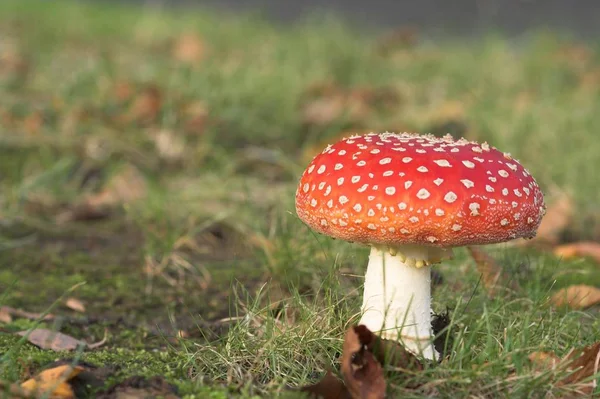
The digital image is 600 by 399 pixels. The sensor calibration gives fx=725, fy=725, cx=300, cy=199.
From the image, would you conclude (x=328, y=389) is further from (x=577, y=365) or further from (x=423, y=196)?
(x=577, y=365)

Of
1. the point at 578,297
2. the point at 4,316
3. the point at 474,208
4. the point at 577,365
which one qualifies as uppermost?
the point at 474,208

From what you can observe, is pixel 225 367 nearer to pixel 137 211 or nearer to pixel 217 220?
pixel 217 220

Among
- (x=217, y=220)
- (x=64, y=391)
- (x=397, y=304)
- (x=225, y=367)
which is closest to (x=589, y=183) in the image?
(x=217, y=220)

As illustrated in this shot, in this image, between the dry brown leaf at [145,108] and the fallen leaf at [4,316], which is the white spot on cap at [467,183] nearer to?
the fallen leaf at [4,316]

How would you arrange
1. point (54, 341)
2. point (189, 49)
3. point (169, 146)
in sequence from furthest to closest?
point (189, 49), point (169, 146), point (54, 341)

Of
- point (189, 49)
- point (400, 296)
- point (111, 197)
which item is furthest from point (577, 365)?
point (189, 49)

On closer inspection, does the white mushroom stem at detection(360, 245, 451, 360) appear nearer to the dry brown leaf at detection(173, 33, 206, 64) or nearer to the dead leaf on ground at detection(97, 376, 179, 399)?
the dead leaf on ground at detection(97, 376, 179, 399)

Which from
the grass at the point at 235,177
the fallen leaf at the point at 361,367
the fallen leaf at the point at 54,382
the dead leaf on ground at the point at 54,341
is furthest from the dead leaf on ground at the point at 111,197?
the fallen leaf at the point at 361,367

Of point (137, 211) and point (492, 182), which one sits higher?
point (492, 182)
